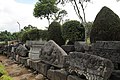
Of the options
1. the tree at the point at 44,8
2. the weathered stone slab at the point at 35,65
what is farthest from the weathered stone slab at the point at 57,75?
the tree at the point at 44,8

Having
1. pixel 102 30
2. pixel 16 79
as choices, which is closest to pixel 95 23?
pixel 102 30

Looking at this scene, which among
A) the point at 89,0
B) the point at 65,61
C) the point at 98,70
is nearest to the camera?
the point at 98,70

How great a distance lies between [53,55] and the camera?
20.8 ft

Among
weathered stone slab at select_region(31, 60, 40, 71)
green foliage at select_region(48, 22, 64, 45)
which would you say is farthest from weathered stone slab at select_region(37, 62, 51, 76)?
green foliage at select_region(48, 22, 64, 45)

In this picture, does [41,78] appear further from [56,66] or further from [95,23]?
[95,23]

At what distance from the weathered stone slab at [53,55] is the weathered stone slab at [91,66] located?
869 mm

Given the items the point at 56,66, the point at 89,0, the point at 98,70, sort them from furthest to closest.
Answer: the point at 89,0
the point at 56,66
the point at 98,70

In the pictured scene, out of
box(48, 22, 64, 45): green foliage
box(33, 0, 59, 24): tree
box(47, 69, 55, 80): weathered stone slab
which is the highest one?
box(33, 0, 59, 24): tree

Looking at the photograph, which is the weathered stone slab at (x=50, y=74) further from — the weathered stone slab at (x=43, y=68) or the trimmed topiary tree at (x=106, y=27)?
the trimmed topiary tree at (x=106, y=27)

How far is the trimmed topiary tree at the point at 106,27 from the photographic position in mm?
6598

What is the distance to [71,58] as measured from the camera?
491cm

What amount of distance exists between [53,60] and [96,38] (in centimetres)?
155

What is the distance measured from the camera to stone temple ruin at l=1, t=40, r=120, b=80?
3832 mm

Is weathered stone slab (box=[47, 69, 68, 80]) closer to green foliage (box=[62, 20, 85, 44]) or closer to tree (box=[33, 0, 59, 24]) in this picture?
green foliage (box=[62, 20, 85, 44])
